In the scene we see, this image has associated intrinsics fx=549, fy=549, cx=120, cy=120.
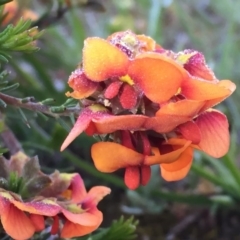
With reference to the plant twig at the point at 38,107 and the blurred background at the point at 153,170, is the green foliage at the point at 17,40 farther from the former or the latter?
the blurred background at the point at 153,170

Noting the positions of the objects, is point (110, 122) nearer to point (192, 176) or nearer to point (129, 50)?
point (129, 50)

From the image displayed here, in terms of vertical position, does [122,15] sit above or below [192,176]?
above

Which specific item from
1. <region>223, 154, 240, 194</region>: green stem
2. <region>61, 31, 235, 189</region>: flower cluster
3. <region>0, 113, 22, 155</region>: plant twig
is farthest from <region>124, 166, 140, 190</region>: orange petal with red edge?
<region>223, 154, 240, 194</region>: green stem

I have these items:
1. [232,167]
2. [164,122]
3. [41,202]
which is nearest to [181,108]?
[164,122]

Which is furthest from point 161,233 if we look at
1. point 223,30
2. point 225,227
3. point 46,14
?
point 223,30

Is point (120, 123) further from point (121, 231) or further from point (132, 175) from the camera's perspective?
point (121, 231)

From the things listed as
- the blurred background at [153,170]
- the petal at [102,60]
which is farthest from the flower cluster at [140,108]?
the blurred background at [153,170]

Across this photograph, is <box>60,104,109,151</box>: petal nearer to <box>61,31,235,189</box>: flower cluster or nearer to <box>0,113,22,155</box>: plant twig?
<box>61,31,235,189</box>: flower cluster
